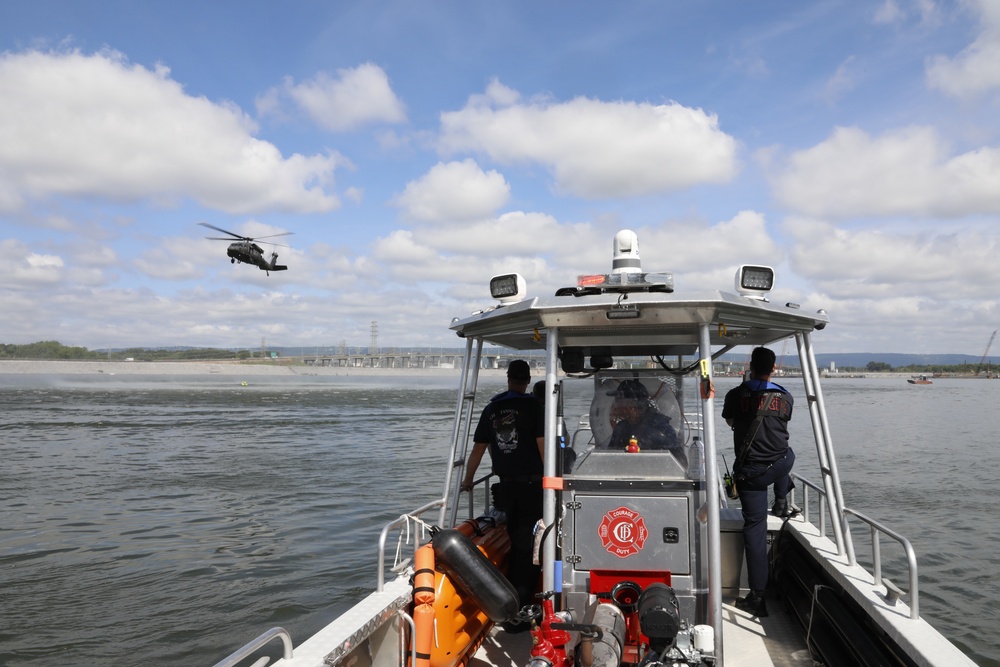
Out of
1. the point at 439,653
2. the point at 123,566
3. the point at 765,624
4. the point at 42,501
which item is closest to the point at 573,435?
the point at 439,653

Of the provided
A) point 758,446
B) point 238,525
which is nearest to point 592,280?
point 758,446

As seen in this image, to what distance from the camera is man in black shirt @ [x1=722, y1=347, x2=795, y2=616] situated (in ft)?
15.7

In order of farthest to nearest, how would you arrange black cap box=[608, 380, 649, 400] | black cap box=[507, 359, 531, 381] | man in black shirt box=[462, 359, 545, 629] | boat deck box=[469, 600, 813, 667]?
black cap box=[507, 359, 531, 381] < man in black shirt box=[462, 359, 545, 629] < black cap box=[608, 380, 649, 400] < boat deck box=[469, 600, 813, 667]

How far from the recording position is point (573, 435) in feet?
15.0

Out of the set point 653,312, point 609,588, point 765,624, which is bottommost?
point 765,624

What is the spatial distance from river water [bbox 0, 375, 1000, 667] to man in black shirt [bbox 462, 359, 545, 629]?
150 inches

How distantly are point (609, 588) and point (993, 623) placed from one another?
7.08 meters

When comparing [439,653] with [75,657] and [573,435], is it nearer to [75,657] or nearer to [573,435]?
[573,435]

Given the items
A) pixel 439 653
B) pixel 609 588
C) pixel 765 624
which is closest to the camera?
pixel 439 653

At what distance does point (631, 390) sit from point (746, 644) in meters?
1.74

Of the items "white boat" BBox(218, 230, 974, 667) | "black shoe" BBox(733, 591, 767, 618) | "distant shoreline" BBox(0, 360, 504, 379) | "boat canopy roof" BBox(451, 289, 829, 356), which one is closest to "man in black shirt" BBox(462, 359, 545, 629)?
"white boat" BBox(218, 230, 974, 667)

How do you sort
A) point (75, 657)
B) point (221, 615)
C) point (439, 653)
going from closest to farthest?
point (439, 653)
point (75, 657)
point (221, 615)

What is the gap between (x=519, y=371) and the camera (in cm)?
512

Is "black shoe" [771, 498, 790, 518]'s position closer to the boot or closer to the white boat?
the boot
